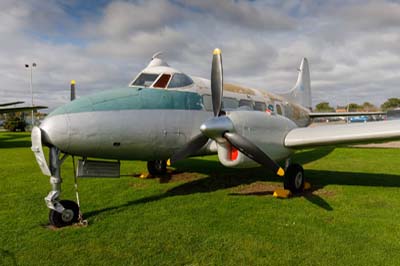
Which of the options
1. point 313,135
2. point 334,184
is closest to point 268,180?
point 334,184

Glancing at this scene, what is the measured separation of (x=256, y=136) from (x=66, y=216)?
4.35 meters

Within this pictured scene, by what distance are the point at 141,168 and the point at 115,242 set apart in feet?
26.7

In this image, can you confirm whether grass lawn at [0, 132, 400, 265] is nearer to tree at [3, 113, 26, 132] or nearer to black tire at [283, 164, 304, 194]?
black tire at [283, 164, 304, 194]

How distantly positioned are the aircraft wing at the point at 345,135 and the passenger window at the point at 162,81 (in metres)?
3.35

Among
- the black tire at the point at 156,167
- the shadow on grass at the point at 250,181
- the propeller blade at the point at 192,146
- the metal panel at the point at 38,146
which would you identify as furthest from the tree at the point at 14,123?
the propeller blade at the point at 192,146

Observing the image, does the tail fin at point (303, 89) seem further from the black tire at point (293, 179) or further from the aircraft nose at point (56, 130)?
the aircraft nose at point (56, 130)

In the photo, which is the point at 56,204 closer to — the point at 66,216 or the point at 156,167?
the point at 66,216

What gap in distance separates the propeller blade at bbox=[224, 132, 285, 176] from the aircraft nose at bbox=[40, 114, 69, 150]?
3.20m

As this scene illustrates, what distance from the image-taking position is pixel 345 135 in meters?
7.52

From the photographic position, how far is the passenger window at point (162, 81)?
772cm

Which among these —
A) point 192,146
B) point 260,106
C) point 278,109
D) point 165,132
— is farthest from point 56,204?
point 278,109

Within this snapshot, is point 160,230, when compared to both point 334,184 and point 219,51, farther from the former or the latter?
point 334,184

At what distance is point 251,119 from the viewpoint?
285 inches

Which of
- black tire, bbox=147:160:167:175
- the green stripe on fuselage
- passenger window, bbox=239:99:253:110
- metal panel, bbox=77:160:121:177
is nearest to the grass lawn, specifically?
metal panel, bbox=77:160:121:177
